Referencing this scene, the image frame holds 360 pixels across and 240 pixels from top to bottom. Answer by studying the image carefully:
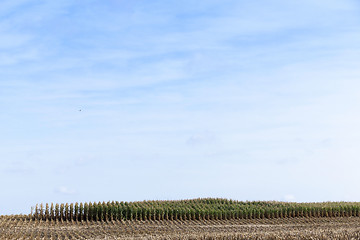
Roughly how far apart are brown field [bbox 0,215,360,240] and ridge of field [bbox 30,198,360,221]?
132 centimetres

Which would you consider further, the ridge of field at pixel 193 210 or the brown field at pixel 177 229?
the ridge of field at pixel 193 210

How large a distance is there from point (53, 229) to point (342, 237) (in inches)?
736

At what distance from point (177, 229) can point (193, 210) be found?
6.94 metres

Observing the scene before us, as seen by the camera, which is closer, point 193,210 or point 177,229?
point 177,229

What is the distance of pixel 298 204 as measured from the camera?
46219 mm

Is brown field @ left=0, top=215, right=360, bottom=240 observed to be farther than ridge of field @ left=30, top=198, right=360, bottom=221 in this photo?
No

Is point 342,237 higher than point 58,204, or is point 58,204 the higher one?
point 58,204

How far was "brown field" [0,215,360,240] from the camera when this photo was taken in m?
24.8

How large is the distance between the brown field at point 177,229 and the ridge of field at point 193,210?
4.32 feet

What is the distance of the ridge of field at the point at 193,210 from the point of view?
37.6 meters

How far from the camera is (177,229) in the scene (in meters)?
32.8

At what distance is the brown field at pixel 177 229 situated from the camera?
24.8 m

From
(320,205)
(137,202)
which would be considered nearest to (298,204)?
(320,205)

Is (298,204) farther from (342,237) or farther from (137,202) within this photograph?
(342,237)
